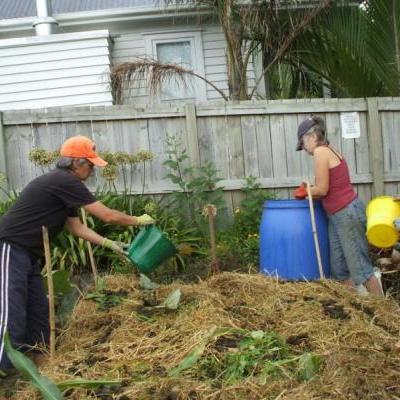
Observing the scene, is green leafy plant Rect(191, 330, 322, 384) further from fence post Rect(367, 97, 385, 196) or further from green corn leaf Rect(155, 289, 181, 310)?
fence post Rect(367, 97, 385, 196)

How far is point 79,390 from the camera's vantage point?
10.1 ft

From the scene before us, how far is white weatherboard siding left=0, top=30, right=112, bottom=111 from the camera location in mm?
9766

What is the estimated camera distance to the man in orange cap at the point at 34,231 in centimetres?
388

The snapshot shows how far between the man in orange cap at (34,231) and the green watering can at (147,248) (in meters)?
0.25

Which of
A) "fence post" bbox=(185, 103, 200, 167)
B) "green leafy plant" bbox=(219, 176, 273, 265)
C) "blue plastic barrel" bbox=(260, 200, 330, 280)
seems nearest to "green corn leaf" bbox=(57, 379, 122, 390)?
"blue plastic barrel" bbox=(260, 200, 330, 280)

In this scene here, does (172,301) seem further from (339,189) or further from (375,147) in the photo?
(375,147)

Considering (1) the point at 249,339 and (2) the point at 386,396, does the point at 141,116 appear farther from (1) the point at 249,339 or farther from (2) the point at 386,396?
(2) the point at 386,396

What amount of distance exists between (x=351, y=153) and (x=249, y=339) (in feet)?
14.3

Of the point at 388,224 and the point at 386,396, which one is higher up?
the point at 388,224

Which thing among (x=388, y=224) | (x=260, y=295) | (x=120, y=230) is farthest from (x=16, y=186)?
(x=388, y=224)

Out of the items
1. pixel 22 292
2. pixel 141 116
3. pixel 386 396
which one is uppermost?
pixel 141 116

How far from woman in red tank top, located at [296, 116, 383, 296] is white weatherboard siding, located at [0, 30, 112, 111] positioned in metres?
5.47

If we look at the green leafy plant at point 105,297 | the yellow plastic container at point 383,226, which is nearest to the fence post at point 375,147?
the yellow plastic container at point 383,226

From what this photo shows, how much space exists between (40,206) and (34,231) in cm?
18
